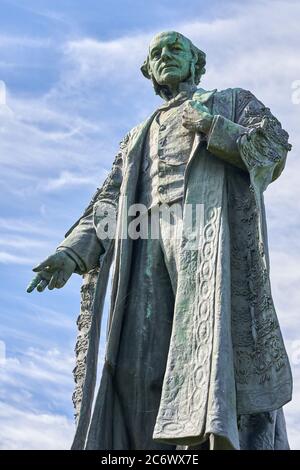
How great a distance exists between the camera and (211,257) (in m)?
11.4

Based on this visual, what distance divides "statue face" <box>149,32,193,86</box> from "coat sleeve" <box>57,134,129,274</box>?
A: 0.68m

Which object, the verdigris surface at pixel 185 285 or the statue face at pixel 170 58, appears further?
the statue face at pixel 170 58

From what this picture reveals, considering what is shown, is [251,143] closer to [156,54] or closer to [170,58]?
[170,58]

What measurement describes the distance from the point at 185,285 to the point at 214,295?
12.1 inches

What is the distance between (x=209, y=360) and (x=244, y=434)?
72 cm

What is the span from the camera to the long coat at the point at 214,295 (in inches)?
427

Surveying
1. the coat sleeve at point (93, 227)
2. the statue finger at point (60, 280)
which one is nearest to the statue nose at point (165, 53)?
the coat sleeve at point (93, 227)

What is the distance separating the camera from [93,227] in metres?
12.7

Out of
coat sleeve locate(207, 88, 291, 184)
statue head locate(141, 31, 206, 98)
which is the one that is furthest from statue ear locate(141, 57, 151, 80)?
coat sleeve locate(207, 88, 291, 184)

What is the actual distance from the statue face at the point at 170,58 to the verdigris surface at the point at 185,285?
0.01m

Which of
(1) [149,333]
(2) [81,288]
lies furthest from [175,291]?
(2) [81,288]

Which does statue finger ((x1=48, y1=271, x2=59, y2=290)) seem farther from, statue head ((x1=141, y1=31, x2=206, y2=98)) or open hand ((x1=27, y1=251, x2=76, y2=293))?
statue head ((x1=141, y1=31, x2=206, y2=98))

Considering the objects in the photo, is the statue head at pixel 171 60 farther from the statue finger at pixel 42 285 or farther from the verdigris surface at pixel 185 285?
the statue finger at pixel 42 285
